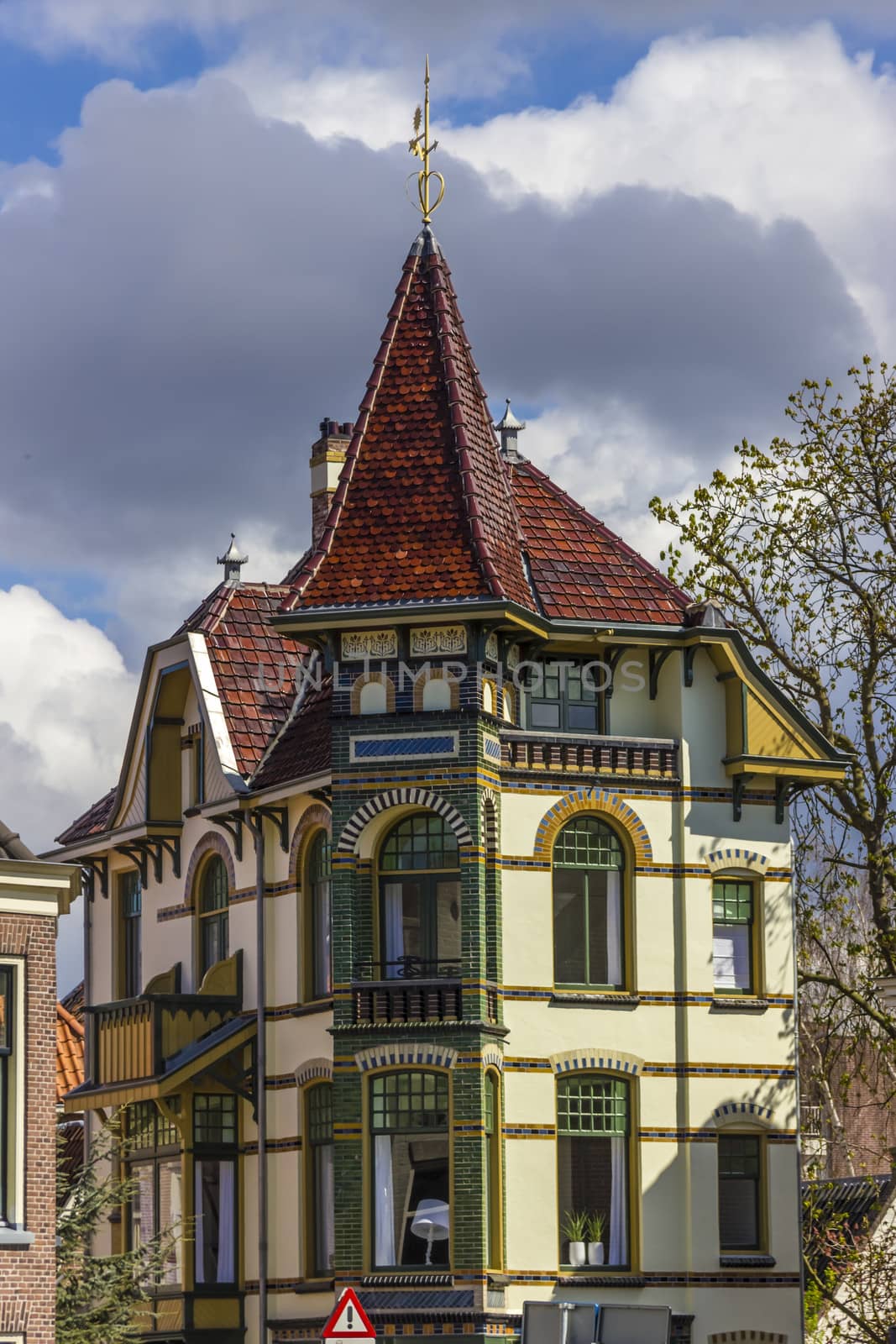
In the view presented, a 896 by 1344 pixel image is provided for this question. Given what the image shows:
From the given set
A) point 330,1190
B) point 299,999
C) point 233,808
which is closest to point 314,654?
point 233,808

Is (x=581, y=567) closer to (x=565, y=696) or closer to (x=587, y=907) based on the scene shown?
(x=565, y=696)

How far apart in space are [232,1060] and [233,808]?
3581 mm

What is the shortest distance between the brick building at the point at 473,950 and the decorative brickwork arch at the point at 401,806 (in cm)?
5

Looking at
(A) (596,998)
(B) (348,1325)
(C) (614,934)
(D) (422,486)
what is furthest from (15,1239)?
(D) (422,486)

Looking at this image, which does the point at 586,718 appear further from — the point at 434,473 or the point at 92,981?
the point at 92,981

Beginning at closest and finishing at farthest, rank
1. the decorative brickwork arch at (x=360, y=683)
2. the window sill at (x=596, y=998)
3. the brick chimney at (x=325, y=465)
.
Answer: the decorative brickwork arch at (x=360, y=683)
the window sill at (x=596, y=998)
the brick chimney at (x=325, y=465)

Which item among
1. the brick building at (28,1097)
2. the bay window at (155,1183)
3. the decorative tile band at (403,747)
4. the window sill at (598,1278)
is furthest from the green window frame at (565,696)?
the brick building at (28,1097)

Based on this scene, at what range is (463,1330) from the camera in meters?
31.4

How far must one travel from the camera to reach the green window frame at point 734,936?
1371 inches

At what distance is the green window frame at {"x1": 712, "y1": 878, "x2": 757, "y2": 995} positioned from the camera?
34.8 m

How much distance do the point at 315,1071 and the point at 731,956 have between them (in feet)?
19.9

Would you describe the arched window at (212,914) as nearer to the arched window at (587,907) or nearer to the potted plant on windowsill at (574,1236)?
the arched window at (587,907)

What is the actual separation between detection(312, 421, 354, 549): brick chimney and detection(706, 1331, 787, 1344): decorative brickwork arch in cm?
1415

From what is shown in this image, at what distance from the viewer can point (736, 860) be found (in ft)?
115
